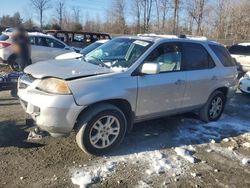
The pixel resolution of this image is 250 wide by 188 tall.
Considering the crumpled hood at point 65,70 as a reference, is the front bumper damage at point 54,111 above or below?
below

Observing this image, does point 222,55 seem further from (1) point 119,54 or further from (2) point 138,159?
(2) point 138,159

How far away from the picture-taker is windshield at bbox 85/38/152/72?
5203 mm

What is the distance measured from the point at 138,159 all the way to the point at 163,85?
50.8 inches

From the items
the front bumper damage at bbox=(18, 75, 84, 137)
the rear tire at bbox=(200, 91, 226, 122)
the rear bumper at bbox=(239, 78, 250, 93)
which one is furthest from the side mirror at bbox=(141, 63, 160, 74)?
the rear bumper at bbox=(239, 78, 250, 93)

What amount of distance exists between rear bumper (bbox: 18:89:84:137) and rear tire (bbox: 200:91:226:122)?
310 centimetres

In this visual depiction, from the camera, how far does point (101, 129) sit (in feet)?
15.9

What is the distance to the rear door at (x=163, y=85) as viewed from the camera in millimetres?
5219

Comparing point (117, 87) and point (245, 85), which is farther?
point (245, 85)

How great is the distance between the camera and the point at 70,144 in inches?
205

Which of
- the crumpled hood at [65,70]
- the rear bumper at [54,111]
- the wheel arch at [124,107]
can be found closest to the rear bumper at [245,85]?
the wheel arch at [124,107]

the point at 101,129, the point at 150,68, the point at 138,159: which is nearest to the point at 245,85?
the point at 150,68

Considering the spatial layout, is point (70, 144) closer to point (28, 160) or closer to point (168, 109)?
point (28, 160)

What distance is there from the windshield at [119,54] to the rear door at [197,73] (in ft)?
3.12

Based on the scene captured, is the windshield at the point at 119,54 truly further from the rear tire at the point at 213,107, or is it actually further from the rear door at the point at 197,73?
the rear tire at the point at 213,107
